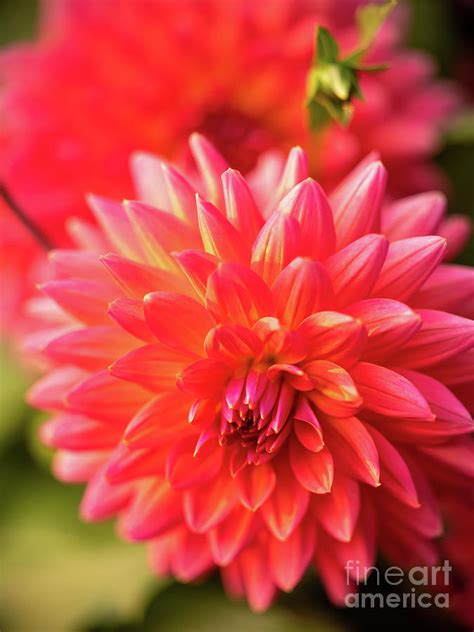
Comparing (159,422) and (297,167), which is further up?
(297,167)

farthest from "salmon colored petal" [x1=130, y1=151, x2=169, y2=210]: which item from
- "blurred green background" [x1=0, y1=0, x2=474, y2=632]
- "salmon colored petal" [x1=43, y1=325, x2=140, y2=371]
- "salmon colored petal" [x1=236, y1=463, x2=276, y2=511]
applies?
"blurred green background" [x1=0, y1=0, x2=474, y2=632]

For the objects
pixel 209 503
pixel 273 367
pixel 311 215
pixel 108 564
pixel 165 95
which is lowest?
pixel 108 564

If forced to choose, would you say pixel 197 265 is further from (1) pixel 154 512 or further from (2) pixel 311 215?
(1) pixel 154 512

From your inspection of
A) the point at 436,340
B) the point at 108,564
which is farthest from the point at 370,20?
the point at 108,564

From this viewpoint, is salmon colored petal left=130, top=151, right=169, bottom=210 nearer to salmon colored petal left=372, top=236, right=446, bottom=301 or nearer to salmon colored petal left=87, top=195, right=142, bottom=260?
salmon colored petal left=87, top=195, right=142, bottom=260

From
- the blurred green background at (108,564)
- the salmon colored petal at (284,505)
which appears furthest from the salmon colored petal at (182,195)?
the blurred green background at (108,564)

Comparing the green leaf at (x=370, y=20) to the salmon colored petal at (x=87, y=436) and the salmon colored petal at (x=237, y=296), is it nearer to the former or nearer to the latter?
A: the salmon colored petal at (x=237, y=296)

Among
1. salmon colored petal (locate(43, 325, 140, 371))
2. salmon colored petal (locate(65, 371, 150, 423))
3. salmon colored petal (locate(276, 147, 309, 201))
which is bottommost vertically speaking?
salmon colored petal (locate(65, 371, 150, 423))
